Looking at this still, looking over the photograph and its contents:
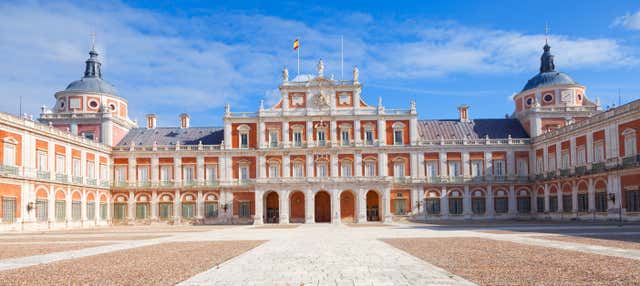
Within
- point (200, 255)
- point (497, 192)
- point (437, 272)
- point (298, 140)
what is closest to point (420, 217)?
point (497, 192)

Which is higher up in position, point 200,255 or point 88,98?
point 88,98

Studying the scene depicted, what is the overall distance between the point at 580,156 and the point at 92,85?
143 ft

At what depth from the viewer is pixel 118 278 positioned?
12.5 meters

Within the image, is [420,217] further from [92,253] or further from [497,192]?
[92,253]

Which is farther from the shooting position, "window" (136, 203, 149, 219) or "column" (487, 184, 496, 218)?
"window" (136, 203, 149, 219)

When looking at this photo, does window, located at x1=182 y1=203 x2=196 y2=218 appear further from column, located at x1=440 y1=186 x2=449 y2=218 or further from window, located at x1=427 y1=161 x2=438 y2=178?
column, located at x1=440 y1=186 x2=449 y2=218

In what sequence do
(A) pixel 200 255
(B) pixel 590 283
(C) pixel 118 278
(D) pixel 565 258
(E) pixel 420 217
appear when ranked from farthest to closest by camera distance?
(E) pixel 420 217 → (A) pixel 200 255 → (D) pixel 565 258 → (C) pixel 118 278 → (B) pixel 590 283

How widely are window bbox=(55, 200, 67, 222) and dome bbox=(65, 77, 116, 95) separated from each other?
50.3 ft

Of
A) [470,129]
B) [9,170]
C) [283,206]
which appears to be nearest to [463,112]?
[470,129]

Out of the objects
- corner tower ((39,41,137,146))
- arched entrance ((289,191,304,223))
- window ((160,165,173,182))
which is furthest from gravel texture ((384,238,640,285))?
corner tower ((39,41,137,146))

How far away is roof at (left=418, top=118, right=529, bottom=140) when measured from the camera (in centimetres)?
5703

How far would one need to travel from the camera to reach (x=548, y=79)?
5641 cm

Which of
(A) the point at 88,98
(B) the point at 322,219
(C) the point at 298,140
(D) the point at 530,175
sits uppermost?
(A) the point at 88,98

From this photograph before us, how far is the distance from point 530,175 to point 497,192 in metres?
3.30
